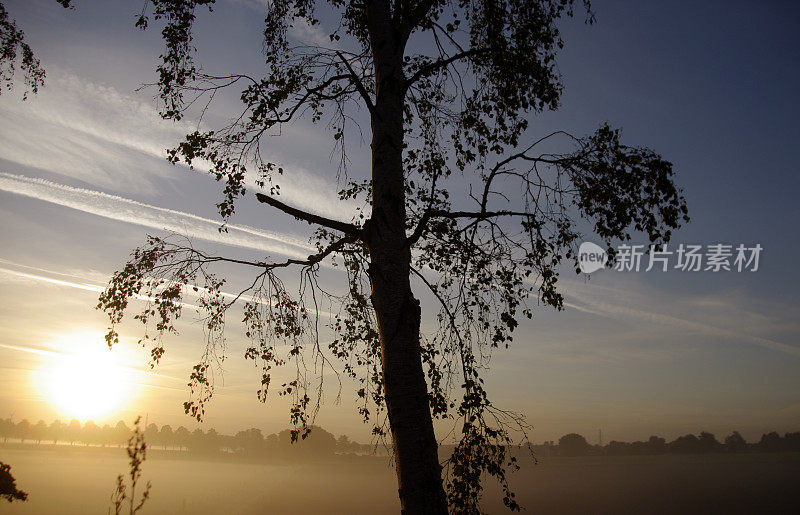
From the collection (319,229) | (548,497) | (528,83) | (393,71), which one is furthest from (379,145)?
(548,497)

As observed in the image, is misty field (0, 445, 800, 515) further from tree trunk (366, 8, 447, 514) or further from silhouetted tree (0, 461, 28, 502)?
tree trunk (366, 8, 447, 514)

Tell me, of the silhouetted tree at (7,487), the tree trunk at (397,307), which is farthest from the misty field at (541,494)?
the tree trunk at (397,307)

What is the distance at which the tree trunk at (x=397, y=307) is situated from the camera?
5.23m

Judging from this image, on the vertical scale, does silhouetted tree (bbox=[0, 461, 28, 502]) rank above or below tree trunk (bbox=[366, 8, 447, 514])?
below

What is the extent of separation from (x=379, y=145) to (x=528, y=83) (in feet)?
10.7

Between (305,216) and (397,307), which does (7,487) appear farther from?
(397,307)

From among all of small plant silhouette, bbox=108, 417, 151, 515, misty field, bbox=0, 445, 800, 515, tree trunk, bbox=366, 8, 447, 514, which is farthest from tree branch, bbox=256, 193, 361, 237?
misty field, bbox=0, 445, 800, 515

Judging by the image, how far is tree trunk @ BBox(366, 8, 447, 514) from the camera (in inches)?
206

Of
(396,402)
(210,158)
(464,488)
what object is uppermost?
(210,158)

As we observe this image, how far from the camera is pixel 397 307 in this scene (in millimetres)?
5781

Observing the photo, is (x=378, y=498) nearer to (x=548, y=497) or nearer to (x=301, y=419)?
(x=548, y=497)

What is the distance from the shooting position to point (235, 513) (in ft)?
516

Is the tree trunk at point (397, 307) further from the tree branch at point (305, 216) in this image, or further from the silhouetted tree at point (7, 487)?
the silhouetted tree at point (7, 487)

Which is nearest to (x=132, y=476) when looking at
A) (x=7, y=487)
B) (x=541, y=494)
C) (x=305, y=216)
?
(x=305, y=216)
